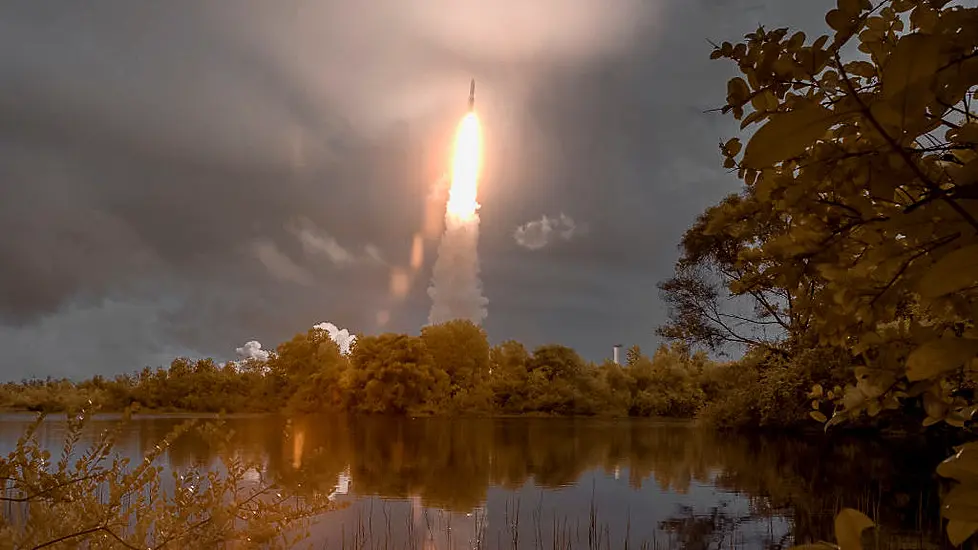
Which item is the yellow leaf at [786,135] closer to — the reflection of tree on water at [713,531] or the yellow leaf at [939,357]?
the yellow leaf at [939,357]

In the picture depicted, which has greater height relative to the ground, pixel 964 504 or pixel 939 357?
pixel 939 357

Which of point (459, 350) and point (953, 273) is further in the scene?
point (459, 350)

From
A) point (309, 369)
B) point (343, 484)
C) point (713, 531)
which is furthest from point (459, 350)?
point (713, 531)

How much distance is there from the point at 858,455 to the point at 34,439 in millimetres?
21685

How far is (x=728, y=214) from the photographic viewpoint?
7.07 ft

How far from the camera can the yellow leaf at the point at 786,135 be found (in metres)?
0.71

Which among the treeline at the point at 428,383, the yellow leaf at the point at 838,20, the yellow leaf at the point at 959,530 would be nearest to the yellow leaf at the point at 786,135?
the yellow leaf at the point at 959,530

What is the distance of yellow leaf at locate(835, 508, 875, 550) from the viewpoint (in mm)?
812

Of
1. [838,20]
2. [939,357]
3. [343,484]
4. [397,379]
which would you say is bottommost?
[343,484]

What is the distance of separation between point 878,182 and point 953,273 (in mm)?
448

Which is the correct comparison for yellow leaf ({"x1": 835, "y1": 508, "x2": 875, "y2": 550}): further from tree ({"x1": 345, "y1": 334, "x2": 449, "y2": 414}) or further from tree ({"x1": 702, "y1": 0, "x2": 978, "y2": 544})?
tree ({"x1": 345, "y1": 334, "x2": 449, "y2": 414})

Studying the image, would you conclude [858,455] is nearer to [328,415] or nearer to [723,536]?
[723,536]

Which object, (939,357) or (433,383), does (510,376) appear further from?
(939,357)

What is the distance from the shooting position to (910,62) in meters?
0.72
